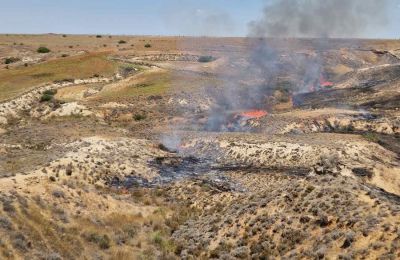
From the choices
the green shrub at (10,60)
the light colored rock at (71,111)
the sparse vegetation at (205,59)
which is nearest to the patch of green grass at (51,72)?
the light colored rock at (71,111)

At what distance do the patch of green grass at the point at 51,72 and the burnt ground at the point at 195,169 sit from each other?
67.0 inches

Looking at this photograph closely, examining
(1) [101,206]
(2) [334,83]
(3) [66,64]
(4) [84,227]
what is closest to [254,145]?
(1) [101,206]

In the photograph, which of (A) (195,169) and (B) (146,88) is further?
(B) (146,88)

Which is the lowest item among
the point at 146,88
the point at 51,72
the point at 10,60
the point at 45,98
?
the point at 45,98

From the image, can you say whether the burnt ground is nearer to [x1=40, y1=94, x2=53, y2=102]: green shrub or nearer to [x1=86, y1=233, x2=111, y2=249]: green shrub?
[x1=86, y1=233, x2=111, y2=249]: green shrub

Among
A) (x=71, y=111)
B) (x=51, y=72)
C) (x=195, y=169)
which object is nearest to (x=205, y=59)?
(x=51, y=72)

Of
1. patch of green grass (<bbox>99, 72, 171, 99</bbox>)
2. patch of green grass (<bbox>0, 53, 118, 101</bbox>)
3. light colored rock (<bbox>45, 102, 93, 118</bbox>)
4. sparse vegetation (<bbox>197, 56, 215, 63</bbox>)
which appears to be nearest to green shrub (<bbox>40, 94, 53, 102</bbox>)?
patch of green grass (<bbox>0, 53, 118, 101</bbox>)

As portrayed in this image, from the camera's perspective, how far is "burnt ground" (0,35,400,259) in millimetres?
24547

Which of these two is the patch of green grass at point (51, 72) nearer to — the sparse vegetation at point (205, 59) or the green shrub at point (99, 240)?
the sparse vegetation at point (205, 59)

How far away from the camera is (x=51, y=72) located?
274 feet

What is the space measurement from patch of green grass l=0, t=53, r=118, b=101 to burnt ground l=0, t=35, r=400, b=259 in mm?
1702

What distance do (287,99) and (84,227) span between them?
61800 mm

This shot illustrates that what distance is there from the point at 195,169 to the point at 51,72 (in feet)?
162

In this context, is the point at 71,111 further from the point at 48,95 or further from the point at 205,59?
the point at 205,59
